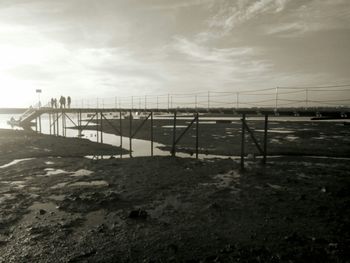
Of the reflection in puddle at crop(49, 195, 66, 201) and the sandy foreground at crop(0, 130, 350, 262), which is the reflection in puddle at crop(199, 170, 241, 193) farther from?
the reflection in puddle at crop(49, 195, 66, 201)

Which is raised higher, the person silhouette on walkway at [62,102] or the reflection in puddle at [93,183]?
the person silhouette on walkway at [62,102]

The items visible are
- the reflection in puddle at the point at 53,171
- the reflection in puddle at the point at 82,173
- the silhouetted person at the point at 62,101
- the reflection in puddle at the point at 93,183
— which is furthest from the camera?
the silhouetted person at the point at 62,101

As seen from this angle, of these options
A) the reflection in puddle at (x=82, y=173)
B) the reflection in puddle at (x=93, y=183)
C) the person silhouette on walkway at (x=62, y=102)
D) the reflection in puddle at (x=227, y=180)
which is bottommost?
the reflection in puddle at (x=93, y=183)

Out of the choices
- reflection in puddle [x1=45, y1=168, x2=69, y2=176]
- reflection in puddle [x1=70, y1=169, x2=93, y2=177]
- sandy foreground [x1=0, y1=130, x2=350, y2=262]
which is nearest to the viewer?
sandy foreground [x1=0, y1=130, x2=350, y2=262]

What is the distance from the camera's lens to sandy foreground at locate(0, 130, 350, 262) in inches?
224

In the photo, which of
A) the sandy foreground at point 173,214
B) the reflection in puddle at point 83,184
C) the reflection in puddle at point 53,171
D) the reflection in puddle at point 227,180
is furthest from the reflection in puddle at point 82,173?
the reflection in puddle at point 227,180

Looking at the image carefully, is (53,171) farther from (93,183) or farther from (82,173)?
(93,183)

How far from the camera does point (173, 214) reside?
790 centimetres

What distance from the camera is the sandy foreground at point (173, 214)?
18.7 feet

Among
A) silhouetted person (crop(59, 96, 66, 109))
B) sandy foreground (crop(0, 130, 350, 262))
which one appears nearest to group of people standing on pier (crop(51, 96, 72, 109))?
silhouetted person (crop(59, 96, 66, 109))

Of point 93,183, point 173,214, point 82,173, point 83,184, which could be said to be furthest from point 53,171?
point 173,214

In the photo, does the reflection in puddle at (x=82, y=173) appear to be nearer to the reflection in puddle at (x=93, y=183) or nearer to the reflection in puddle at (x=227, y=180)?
the reflection in puddle at (x=93, y=183)

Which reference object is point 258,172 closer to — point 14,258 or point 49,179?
point 49,179

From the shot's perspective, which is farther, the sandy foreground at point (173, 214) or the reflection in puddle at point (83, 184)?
the reflection in puddle at point (83, 184)
